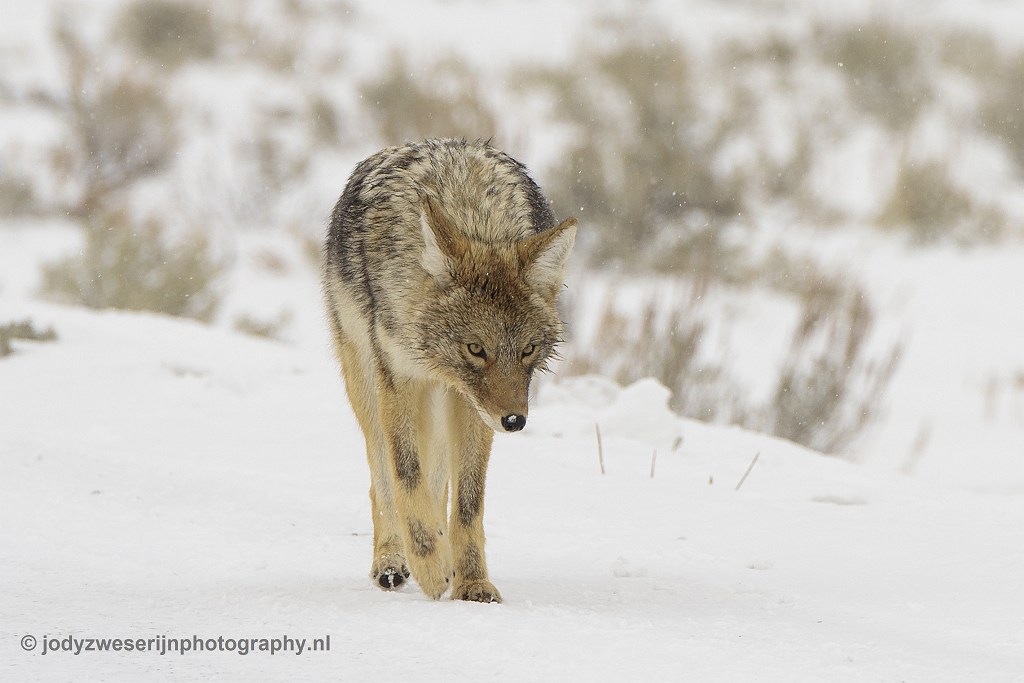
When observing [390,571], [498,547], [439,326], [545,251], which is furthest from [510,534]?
[545,251]

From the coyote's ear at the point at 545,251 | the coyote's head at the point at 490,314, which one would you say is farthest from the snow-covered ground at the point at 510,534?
the coyote's ear at the point at 545,251

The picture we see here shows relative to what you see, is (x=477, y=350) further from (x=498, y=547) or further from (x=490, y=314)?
(x=498, y=547)

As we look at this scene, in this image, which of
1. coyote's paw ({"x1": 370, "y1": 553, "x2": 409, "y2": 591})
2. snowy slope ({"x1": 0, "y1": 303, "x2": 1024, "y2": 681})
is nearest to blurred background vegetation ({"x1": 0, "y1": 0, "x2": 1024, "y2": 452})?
snowy slope ({"x1": 0, "y1": 303, "x2": 1024, "y2": 681})

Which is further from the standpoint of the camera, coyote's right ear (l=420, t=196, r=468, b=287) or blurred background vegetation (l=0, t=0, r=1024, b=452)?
blurred background vegetation (l=0, t=0, r=1024, b=452)

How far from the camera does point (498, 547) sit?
4.53 m

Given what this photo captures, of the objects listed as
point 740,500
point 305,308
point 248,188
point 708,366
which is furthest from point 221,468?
point 248,188

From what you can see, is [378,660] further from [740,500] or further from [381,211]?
[740,500]

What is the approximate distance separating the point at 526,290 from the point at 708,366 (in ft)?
19.0

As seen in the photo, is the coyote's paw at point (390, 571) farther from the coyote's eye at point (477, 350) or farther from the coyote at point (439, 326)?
the coyote's eye at point (477, 350)

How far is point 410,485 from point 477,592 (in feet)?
1.37

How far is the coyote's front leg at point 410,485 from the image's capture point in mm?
3867

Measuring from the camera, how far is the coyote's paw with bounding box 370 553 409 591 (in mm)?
3994

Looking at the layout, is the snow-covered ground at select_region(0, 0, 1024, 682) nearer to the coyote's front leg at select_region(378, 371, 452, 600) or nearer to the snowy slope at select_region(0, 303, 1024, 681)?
the snowy slope at select_region(0, 303, 1024, 681)

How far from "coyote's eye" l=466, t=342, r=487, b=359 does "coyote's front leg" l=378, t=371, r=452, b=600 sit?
41cm
